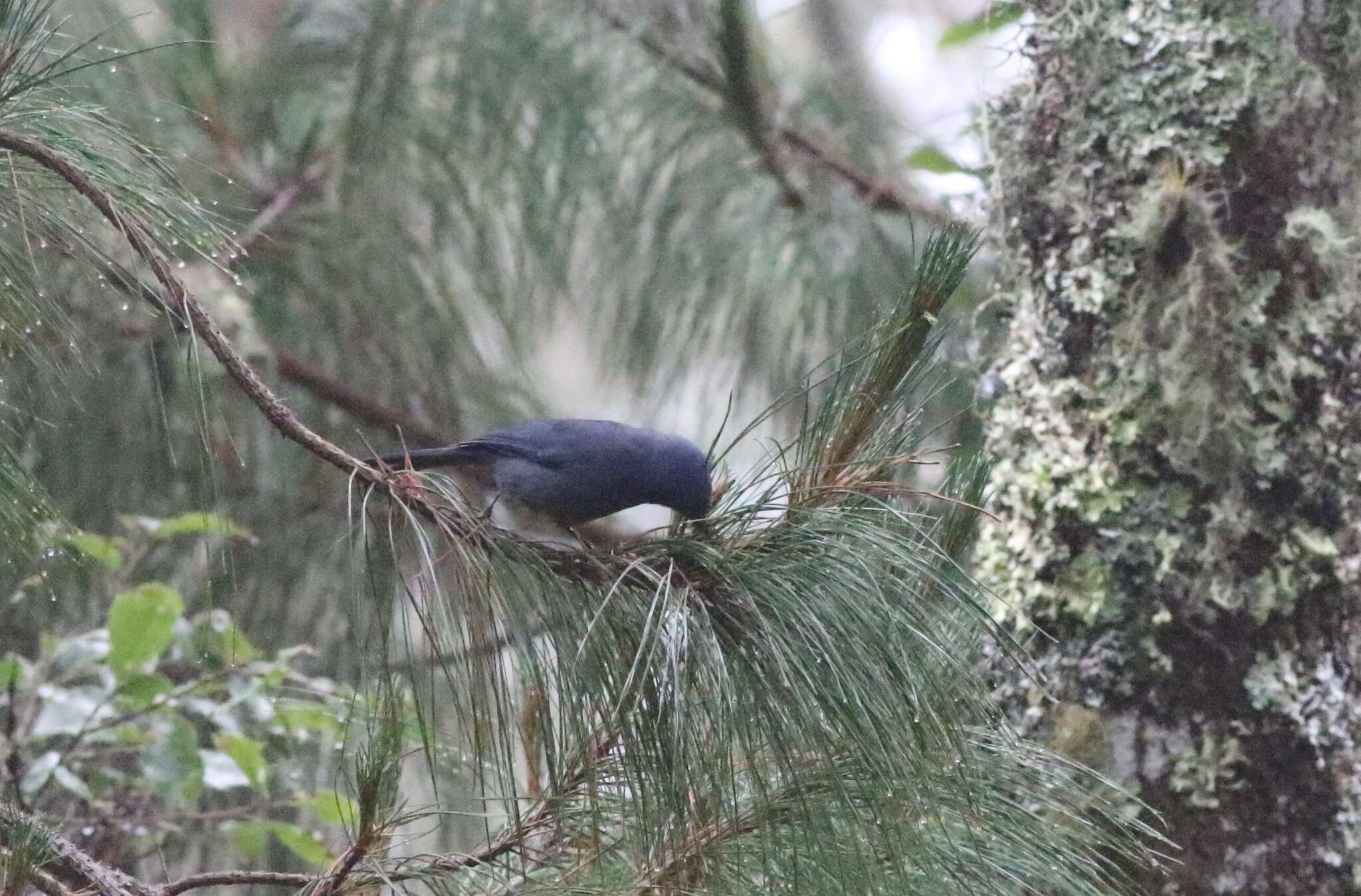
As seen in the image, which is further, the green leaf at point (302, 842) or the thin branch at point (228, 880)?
the green leaf at point (302, 842)

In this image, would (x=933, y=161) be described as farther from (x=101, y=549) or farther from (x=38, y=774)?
(x=38, y=774)

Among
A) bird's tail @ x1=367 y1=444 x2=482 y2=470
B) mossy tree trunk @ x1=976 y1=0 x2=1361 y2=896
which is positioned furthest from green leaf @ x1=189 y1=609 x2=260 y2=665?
mossy tree trunk @ x1=976 y1=0 x2=1361 y2=896

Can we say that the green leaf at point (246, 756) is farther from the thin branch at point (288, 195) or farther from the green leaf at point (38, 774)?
the thin branch at point (288, 195)

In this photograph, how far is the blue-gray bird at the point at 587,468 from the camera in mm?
850

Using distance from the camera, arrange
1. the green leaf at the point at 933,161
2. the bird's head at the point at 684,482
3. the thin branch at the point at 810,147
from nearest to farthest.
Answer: the bird's head at the point at 684,482 → the green leaf at the point at 933,161 → the thin branch at the point at 810,147

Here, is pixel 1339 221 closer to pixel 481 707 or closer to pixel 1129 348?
pixel 1129 348

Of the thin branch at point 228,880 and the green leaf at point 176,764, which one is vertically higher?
→ the green leaf at point 176,764

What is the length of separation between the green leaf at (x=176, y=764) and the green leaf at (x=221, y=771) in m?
0.01

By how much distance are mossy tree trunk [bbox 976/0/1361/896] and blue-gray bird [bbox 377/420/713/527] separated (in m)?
0.37

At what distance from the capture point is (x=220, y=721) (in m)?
1.43

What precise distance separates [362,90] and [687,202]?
57 centimetres

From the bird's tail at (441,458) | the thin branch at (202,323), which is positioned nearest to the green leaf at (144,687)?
the bird's tail at (441,458)

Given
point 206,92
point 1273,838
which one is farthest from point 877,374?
point 206,92

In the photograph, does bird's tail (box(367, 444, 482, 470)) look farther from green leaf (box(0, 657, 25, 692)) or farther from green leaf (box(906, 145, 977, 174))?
Result: green leaf (box(906, 145, 977, 174))
